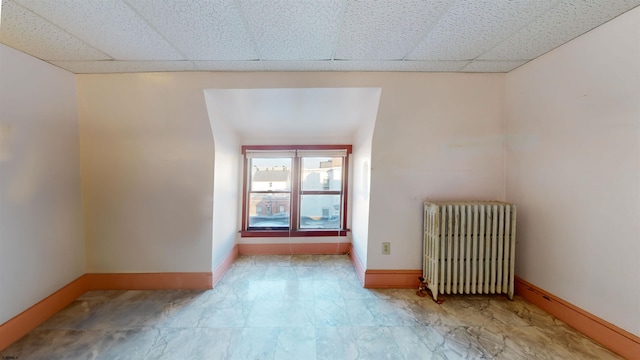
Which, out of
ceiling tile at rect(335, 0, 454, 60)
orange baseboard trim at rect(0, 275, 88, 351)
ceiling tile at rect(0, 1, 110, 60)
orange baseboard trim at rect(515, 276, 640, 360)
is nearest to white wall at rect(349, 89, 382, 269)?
ceiling tile at rect(335, 0, 454, 60)

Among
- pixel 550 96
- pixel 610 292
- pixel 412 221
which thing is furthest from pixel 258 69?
pixel 610 292

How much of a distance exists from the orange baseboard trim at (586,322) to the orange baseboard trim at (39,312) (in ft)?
13.1

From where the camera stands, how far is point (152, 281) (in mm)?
2227

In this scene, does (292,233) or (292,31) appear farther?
(292,233)

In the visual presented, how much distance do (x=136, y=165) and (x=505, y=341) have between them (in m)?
3.37

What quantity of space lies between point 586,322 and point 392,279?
4.41 feet

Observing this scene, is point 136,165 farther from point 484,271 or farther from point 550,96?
point 550,96

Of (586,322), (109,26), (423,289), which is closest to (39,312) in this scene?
(109,26)

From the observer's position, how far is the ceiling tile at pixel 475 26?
128cm

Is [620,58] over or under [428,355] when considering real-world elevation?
over

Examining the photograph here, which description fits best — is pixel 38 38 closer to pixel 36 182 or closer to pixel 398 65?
pixel 36 182

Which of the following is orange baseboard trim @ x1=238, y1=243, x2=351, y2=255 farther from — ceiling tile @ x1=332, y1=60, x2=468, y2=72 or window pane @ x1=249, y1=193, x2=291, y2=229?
ceiling tile @ x1=332, y1=60, x2=468, y2=72

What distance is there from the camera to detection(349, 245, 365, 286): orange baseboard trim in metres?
2.36

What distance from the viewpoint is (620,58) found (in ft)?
4.70
